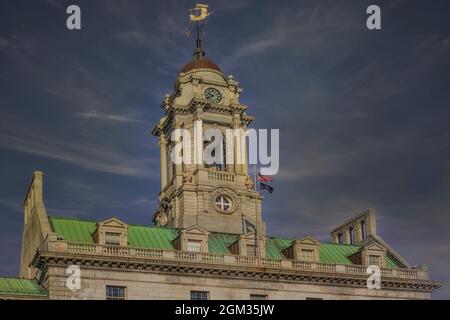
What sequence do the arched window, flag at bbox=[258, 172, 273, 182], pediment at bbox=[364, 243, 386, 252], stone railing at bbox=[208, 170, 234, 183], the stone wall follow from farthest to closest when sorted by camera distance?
stone railing at bbox=[208, 170, 234, 183]
the arched window
flag at bbox=[258, 172, 273, 182]
pediment at bbox=[364, 243, 386, 252]
the stone wall

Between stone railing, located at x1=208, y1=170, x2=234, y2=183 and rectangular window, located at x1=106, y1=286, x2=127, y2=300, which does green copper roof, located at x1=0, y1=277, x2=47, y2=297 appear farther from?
stone railing, located at x1=208, y1=170, x2=234, y2=183

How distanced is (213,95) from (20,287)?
31.4 metres

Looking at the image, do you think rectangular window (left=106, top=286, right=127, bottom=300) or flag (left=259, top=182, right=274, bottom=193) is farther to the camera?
flag (left=259, top=182, right=274, bottom=193)

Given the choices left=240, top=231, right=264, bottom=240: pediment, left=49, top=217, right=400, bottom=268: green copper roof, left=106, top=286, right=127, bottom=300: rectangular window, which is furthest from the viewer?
left=240, top=231, right=264, bottom=240: pediment

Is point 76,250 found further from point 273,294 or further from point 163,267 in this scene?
point 273,294

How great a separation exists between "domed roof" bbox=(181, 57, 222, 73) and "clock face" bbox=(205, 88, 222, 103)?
3156mm

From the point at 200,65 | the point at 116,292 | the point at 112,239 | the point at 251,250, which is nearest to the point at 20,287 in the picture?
the point at 116,292

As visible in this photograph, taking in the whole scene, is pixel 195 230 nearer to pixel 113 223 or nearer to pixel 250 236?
pixel 250 236

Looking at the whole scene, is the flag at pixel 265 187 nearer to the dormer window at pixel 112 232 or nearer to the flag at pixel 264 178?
the flag at pixel 264 178

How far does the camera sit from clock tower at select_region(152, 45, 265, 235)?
86.6 metres

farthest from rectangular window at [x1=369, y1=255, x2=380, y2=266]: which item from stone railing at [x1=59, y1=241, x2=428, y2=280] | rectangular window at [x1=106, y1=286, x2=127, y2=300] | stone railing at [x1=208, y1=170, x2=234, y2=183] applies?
rectangular window at [x1=106, y1=286, x2=127, y2=300]
